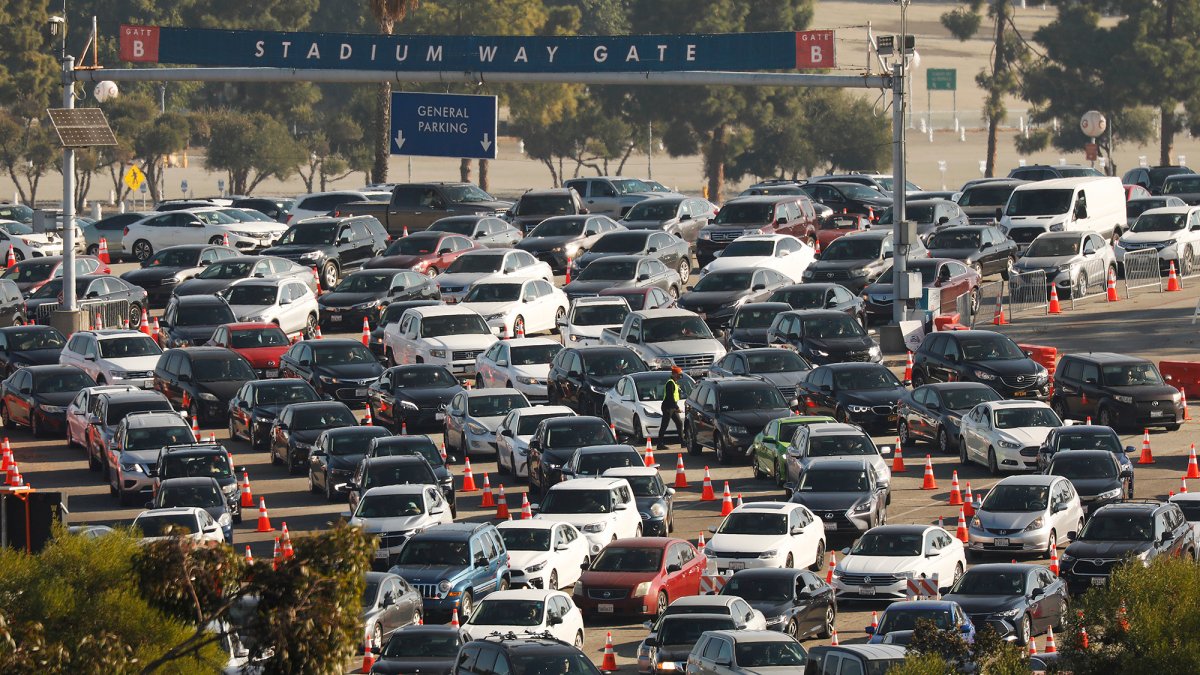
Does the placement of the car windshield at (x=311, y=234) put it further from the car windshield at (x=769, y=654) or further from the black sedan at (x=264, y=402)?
the car windshield at (x=769, y=654)

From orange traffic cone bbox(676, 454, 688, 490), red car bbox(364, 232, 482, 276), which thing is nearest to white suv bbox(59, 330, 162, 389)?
red car bbox(364, 232, 482, 276)

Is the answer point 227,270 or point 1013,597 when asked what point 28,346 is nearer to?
point 227,270

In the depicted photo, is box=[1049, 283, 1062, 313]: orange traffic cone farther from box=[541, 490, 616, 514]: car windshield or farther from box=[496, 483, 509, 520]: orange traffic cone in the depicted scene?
box=[541, 490, 616, 514]: car windshield

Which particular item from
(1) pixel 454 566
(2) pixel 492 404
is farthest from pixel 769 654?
(2) pixel 492 404

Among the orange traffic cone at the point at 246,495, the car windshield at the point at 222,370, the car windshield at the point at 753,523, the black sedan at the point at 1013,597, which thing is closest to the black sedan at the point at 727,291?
the car windshield at the point at 222,370

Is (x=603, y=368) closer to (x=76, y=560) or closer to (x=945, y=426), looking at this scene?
(x=945, y=426)

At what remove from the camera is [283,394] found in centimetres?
3869

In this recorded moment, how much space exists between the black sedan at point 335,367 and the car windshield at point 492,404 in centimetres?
377

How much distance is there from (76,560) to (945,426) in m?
23.1

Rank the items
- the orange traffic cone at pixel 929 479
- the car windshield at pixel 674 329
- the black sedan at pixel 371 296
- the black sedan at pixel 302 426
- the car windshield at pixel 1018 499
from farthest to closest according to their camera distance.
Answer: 1. the black sedan at pixel 371 296
2. the car windshield at pixel 674 329
3. the black sedan at pixel 302 426
4. the orange traffic cone at pixel 929 479
5. the car windshield at pixel 1018 499

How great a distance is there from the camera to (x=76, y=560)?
15.9 m

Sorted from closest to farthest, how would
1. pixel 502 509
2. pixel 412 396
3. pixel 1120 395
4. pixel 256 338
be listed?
pixel 502 509
pixel 1120 395
pixel 412 396
pixel 256 338

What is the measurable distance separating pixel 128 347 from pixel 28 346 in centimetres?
247

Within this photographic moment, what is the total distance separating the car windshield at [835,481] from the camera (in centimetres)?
3192
